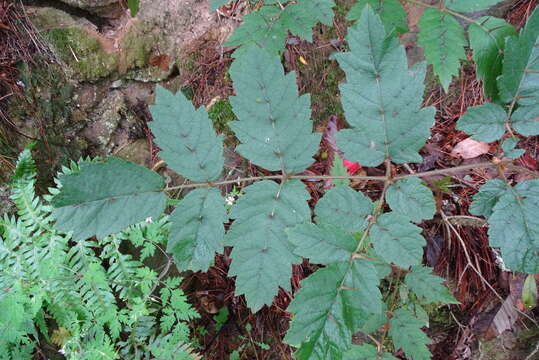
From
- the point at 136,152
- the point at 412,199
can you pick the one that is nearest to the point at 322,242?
the point at 412,199

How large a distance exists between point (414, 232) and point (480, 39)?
77 cm

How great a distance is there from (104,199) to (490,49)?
138 cm

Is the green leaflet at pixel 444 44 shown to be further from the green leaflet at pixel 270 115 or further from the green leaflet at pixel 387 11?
the green leaflet at pixel 270 115

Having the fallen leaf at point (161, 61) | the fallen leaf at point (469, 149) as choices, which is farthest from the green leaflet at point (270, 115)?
the fallen leaf at point (161, 61)

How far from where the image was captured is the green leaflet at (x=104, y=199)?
3.60ft

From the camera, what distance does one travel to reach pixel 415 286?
1.74 m

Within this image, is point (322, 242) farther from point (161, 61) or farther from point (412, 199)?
point (161, 61)

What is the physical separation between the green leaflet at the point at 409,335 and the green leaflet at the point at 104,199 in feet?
3.91

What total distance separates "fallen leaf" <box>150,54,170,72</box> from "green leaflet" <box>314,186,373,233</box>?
1.90m

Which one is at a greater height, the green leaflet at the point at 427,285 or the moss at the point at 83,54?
the moss at the point at 83,54

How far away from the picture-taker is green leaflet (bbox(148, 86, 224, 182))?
1.15m

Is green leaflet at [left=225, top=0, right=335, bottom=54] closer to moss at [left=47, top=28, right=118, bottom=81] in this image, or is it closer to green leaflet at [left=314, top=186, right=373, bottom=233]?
green leaflet at [left=314, top=186, right=373, bottom=233]

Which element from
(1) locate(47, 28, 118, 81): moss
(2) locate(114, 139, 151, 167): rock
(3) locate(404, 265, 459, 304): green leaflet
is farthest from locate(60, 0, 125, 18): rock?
(3) locate(404, 265, 459, 304): green leaflet

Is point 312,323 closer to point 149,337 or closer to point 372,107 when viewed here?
point 372,107
